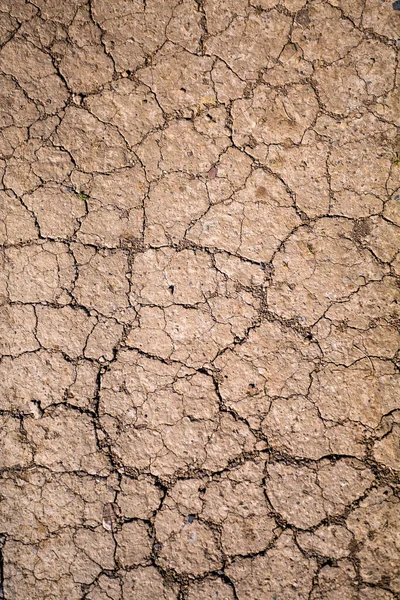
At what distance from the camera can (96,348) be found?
2277mm

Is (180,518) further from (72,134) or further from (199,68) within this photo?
(199,68)

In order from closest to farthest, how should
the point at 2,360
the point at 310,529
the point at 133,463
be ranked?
the point at 310,529 → the point at 133,463 → the point at 2,360

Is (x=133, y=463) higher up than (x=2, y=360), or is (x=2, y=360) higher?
(x=2, y=360)

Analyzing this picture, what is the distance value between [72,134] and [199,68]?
2.46ft

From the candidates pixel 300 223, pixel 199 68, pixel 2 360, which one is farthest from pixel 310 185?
pixel 2 360

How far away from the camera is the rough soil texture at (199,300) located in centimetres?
208

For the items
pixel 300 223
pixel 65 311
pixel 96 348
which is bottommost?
pixel 96 348

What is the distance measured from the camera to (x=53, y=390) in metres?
2.28

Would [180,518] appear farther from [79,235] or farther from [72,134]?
[72,134]

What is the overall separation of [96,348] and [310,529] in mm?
1324

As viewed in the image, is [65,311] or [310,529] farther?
[65,311]

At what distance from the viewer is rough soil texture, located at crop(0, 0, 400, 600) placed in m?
2.08

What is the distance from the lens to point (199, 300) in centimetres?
226

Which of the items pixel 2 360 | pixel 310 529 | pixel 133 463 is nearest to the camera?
pixel 310 529
